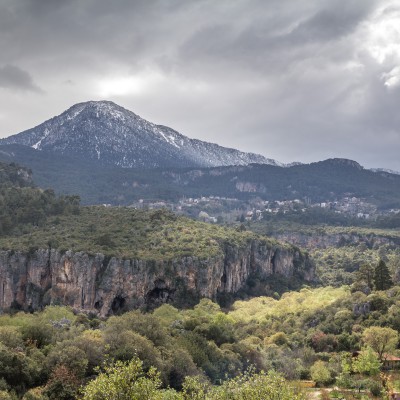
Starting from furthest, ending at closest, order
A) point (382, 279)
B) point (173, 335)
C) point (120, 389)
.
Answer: point (382, 279) < point (173, 335) < point (120, 389)

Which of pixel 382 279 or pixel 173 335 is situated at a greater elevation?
pixel 382 279

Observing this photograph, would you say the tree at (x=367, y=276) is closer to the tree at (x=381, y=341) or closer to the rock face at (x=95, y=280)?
the rock face at (x=95, y=280)

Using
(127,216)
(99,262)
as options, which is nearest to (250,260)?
(127,216)

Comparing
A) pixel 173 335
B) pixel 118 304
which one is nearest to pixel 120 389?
pixel 173 335

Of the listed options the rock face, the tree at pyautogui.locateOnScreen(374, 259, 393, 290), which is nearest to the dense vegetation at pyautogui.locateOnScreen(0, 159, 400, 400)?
the tree at pyautogui.locateOnScreen(374, 259, 393, 290)

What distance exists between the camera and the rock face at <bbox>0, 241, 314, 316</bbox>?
12081 cm

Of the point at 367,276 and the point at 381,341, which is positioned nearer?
the point at 381,341

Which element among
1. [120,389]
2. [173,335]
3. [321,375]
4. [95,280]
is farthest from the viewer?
[95,280]

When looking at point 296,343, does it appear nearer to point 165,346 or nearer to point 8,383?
point 165,346

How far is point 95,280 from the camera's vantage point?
12138 cm

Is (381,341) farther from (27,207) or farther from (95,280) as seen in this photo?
(27,207)

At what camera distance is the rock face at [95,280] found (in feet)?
396

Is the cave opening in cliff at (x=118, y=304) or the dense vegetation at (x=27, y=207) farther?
the dense vegetation at (x=27, y=207)

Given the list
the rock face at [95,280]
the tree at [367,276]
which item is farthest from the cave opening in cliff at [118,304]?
the tree at [367,276]
